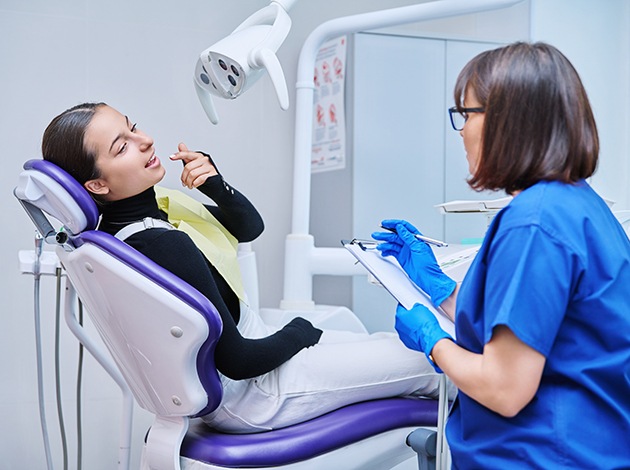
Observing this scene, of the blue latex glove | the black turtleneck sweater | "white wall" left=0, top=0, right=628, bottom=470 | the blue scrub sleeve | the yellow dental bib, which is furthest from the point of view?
"white wall" left=0, top=0, right=628, bottom=470

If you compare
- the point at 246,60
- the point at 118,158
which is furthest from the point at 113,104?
the point at 118,158

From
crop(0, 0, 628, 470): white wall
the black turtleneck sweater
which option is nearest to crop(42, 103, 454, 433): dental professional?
the black turtleneck sweater

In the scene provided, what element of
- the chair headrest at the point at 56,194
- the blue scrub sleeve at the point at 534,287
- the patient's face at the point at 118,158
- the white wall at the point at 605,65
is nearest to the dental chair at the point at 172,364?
the chair headrest at the point at 56,194

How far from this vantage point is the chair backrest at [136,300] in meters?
1.38

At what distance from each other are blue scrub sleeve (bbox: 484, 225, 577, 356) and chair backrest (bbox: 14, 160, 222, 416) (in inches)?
24.3

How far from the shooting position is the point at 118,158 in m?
1.55

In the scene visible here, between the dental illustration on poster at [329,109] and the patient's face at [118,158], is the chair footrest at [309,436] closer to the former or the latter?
the patient's face at [118,158]

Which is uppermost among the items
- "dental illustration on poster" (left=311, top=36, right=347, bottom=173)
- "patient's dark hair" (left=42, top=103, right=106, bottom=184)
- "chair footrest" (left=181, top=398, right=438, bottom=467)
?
"dental illustration on poster" (left=311, top=36, right=347, bottom=173)

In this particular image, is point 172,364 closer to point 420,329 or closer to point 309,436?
point 309,436

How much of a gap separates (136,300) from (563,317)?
0.78m

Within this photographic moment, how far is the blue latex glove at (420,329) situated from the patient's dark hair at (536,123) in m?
0.26

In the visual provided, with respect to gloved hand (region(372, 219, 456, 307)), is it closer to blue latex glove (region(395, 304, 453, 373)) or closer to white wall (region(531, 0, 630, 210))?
blue latex glove (region(395, 304, 453, 373))

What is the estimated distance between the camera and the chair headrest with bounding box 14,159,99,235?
4.54 feet

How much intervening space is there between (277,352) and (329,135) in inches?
51.1
